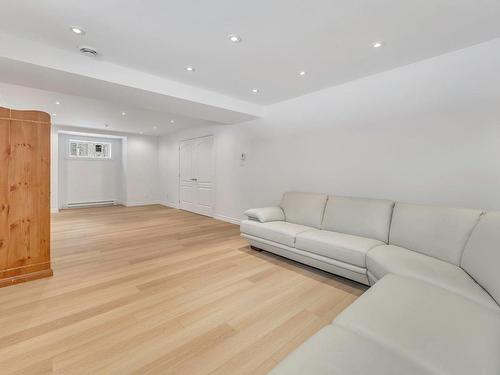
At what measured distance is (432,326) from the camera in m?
1.17

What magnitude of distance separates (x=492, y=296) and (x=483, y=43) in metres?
2.46

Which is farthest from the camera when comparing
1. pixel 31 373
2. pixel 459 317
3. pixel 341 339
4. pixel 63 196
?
pixel 63 196

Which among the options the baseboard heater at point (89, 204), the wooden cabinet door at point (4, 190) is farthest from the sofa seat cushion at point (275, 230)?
the baseboard heater at point (89, 204)

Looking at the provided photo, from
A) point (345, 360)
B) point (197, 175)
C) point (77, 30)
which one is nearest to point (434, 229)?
point (345, 360)

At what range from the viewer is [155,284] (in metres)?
2.51

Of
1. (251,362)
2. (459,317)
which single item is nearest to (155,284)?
(251,362)

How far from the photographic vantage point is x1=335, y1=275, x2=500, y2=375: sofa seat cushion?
38.3 inches

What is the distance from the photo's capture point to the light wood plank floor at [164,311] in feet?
4.92

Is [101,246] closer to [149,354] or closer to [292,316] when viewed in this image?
[149,354]

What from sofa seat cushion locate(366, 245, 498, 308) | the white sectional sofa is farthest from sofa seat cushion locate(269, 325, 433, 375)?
sofa seat cushion locate(366, 245, 498, 308)

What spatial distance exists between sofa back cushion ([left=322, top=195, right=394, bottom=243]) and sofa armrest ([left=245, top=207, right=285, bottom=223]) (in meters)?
0.73

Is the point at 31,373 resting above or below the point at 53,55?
below

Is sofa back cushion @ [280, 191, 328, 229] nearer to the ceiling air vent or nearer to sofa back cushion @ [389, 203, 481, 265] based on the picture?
sofa back cushion @ [389, 203, 481, 265]

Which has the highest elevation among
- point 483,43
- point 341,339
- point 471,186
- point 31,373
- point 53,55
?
point 483,43
